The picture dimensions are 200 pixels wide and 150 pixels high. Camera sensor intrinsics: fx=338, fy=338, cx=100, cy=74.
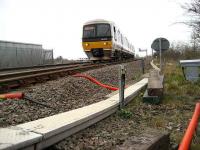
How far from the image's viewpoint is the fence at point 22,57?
91.9 ft

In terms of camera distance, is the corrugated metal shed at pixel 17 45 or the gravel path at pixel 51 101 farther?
the corrugated metal shed at pixel 17 45

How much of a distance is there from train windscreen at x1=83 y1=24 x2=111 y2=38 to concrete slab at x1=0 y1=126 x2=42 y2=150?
1880 cm

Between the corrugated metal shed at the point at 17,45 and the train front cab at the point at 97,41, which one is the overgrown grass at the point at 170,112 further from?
the corrugated metal shed at the point at 17,45

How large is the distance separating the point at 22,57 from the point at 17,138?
27868mm

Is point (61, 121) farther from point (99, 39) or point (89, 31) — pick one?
point (89, 31)

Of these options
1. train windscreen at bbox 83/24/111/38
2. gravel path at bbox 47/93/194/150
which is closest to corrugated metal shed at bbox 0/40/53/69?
train windscreen at bbox 83/24/111/38

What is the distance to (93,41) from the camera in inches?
896

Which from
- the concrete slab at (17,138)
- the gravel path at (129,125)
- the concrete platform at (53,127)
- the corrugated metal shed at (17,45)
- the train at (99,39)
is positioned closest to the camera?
the concrete slab at (17,138)

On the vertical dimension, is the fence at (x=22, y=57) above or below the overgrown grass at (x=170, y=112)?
above

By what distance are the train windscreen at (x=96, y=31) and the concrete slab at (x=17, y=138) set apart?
61.7ft

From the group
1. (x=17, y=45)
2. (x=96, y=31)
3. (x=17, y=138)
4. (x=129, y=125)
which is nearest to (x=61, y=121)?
(x=17, y=138)

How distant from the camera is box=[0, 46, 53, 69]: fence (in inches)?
1102

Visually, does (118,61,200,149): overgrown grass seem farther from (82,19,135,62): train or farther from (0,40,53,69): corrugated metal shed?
(0,40,53,69): corrugated metal shed

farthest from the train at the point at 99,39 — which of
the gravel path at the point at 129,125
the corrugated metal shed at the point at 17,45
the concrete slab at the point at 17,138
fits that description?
the concrete slab at the point at 17,138
